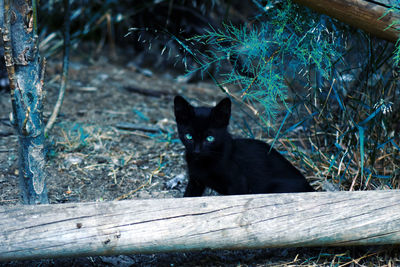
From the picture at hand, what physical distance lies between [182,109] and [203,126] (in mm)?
155

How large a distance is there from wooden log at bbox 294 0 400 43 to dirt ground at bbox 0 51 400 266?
108 centimetres

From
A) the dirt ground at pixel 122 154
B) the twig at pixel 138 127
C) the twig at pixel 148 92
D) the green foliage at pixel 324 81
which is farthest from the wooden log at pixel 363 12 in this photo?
the twig at pixel 148 92

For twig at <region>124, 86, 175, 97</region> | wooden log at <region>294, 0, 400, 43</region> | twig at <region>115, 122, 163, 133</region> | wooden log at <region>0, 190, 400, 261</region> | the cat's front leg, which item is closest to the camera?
wooden log at <region>0, 190, 400, 261</region>

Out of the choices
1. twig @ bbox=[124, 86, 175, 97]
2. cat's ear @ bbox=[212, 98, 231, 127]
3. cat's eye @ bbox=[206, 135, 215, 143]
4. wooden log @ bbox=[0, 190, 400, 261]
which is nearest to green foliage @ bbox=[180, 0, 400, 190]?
cat's ear @ bbox=[212, 98, 231, 127]

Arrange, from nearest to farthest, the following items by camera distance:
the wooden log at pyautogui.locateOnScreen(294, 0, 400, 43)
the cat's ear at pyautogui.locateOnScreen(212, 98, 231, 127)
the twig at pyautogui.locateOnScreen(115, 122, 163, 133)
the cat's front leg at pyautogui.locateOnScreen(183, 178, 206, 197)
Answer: the wooden log at pyautogui.locateOnScreen(294, 0, 400, 43), the cat's ear at pyautogui.locateOnScreen(212, 98, 231, 127), the cat's front leg at pyautogui.locateOnScreen(183, 178, 206, 197), the twig at pyautogui.locateOnScreen(115, 122, 163, 133)

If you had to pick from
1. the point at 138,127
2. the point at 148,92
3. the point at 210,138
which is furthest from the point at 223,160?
the point at 148,92

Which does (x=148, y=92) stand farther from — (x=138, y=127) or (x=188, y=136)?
(x=188, y=136)

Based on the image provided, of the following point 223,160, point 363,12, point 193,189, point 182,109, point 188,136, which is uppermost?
point 363,12

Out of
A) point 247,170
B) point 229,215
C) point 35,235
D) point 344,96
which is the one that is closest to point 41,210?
point 35,235

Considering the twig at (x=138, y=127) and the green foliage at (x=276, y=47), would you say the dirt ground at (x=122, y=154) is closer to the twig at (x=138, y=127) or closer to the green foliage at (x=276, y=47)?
the twig at (x=138, y=127)

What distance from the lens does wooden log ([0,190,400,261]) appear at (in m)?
1.79

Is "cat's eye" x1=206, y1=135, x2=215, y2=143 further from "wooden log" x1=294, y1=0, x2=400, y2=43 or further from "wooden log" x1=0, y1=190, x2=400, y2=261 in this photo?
"wooden log" x1=294, y1=0, x2=400, y2=43

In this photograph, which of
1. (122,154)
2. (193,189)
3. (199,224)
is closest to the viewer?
(199,224)

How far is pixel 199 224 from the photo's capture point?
1.88 metres
